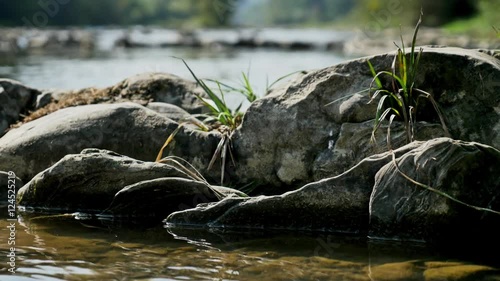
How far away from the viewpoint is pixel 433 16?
7262cm

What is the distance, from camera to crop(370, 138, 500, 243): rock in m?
6.29

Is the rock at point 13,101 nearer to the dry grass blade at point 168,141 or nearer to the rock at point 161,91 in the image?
the rock at point 161,91

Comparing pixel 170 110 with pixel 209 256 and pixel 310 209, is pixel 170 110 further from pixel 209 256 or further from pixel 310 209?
pixel 209 256

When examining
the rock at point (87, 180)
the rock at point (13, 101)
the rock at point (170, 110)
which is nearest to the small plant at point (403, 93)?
the rock at point (87, 180)

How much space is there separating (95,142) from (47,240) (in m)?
2.10

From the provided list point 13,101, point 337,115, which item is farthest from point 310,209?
point 13,101

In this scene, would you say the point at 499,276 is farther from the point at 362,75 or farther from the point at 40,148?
the point at 40,148

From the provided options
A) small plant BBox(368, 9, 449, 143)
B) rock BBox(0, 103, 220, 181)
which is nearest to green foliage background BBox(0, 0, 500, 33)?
small plant BBox(368, 9, 449, 143)

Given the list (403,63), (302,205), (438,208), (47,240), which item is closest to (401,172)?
(438,208)

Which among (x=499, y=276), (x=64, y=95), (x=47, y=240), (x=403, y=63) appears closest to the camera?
(x=499, y=276)

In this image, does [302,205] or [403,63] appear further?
[403,63]

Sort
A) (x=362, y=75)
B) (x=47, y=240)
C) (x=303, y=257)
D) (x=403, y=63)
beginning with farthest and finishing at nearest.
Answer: (x=362, y=75) → (x=403, y=63) → (x=47, y=240) → (x=303, y=257)

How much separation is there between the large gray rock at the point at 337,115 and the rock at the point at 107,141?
54cm

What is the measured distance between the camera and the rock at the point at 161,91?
10523 mm
